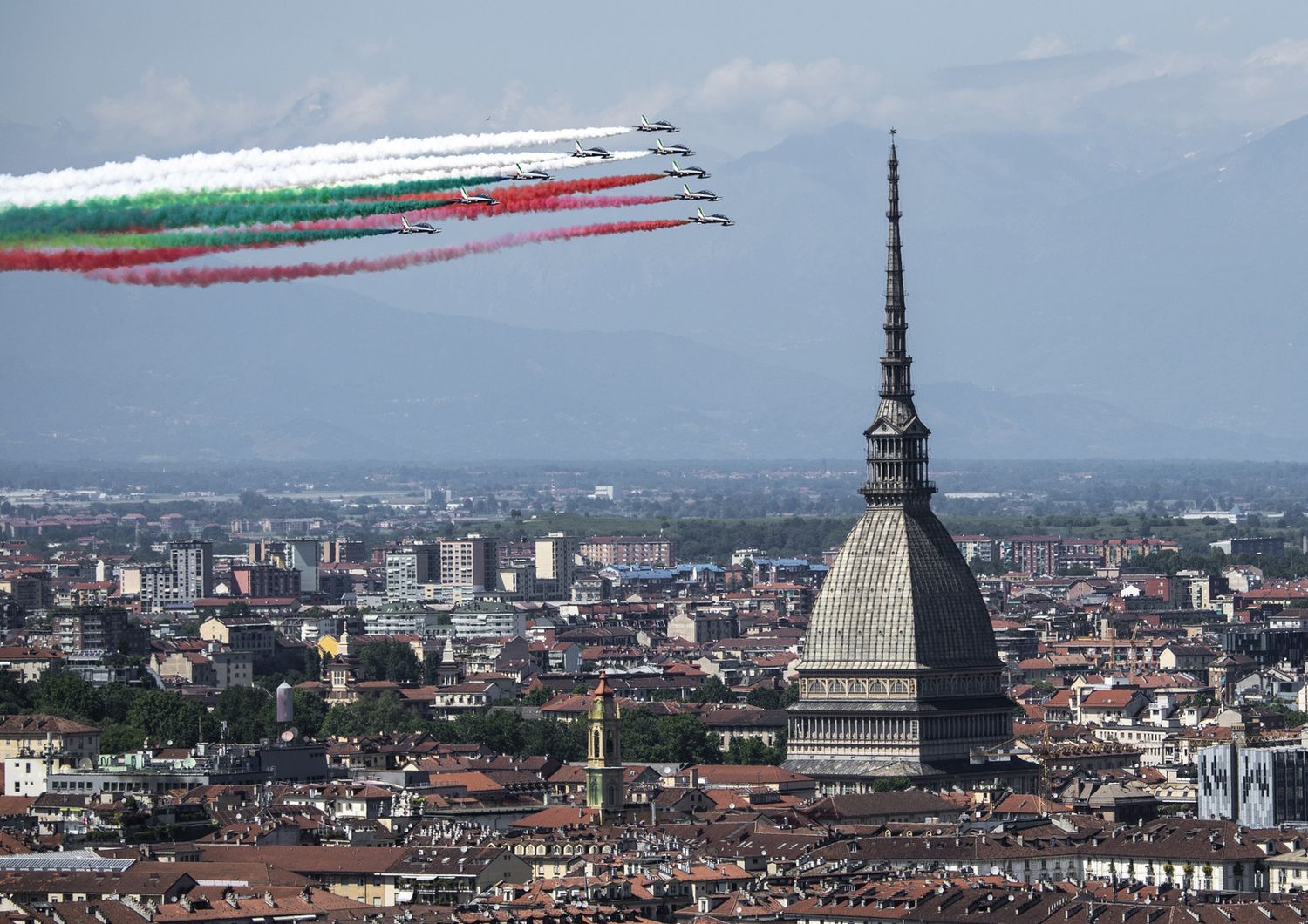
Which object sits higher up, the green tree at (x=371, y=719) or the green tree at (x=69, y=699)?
the green tree at (x=69, y=699)

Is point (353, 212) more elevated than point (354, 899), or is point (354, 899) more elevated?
point (353, 212)

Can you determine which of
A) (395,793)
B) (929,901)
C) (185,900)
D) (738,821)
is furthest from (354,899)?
(395,793)

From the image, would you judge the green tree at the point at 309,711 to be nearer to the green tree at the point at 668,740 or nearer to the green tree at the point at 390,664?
the green tree at the point at 668,740

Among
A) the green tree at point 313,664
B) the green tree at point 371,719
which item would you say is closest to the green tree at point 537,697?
the green tree at point 371,719

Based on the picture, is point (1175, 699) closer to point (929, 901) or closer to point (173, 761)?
point (173, 761)

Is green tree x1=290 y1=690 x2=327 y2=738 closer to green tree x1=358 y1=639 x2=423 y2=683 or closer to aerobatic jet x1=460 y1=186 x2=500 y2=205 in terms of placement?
green tree x1=358 y1=639 x2=423 y2=683
